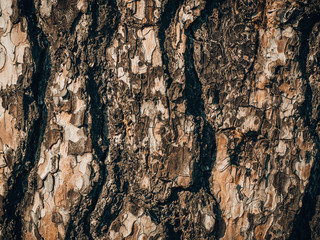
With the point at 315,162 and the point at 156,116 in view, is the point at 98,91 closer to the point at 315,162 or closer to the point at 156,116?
the point at 156,116

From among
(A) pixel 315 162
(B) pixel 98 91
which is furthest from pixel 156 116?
(A) pixel 315 162

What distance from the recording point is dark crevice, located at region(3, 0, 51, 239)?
0.92 metres

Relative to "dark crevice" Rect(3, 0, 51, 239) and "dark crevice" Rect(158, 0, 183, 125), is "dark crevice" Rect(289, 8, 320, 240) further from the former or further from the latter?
"dark crevice" Rect(3, 0, 51, 239)

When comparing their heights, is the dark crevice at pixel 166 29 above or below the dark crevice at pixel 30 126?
above

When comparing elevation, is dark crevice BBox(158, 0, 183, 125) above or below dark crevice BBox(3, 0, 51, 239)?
above

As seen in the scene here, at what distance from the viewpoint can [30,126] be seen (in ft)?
3.04

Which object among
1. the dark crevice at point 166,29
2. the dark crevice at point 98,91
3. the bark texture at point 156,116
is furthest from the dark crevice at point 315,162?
the dark crevice at point 98,91

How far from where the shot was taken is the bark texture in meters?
0.92

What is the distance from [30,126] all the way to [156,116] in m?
0.43

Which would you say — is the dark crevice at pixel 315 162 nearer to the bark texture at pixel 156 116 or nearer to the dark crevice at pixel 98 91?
the bark texture at pixel 156 116

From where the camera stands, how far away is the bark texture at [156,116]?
3.01ft

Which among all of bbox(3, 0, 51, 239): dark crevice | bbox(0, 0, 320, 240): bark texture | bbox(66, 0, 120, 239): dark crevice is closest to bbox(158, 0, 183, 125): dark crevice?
bbox(0, 0, 320, 240): bark texture

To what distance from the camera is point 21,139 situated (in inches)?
36.5

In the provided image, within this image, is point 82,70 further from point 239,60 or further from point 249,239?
point 249,239
